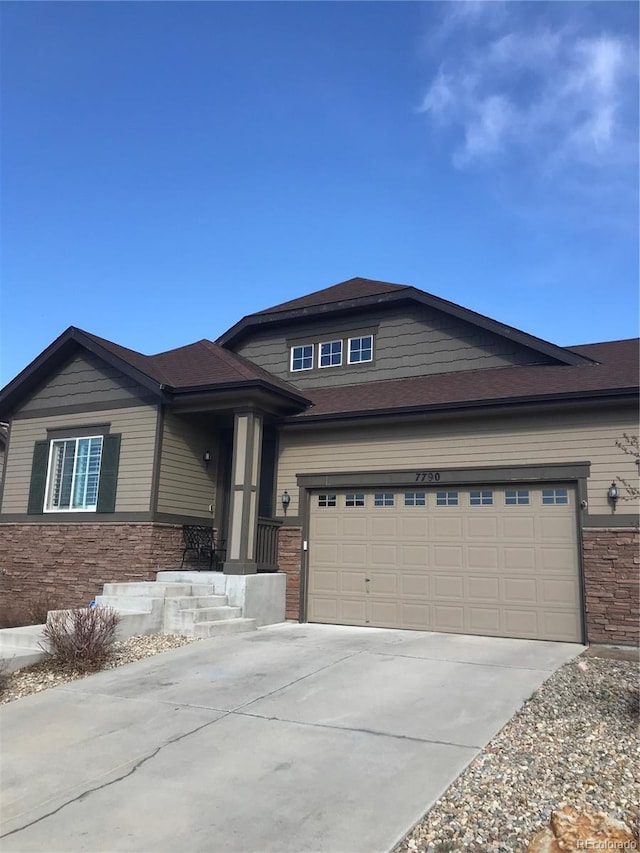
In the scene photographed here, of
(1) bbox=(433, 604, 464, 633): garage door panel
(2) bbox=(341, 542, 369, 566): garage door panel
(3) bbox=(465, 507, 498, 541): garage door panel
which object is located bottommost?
(1) bbox=(433, 604, 464, 633): garage door panel

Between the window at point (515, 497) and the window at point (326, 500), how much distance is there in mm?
3233

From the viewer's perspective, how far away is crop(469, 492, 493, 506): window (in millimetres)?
10633

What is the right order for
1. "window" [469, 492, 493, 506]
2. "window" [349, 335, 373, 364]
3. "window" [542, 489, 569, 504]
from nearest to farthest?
"window" [542, 489, 569, 504], "window" [469, 492, 493, 506], "window" [349, 335, 373, 364]

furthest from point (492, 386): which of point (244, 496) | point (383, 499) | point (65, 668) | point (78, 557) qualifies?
point (78, 557)

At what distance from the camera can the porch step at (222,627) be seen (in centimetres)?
957

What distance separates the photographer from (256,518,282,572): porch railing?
11664mm

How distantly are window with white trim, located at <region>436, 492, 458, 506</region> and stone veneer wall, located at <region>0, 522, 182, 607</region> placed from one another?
16.8 ft

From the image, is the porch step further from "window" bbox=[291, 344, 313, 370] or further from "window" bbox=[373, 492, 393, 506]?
"window" bbox=[291, 344, 313, 370]

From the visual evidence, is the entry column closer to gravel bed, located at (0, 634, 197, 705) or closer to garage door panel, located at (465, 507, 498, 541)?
gravel bed, located at (0, 634, 197, 705)

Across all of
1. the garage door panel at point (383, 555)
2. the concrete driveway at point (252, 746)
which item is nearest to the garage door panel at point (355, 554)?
the garage door panel at point (383, 555)

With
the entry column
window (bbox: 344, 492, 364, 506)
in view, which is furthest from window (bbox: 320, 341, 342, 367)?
window (bbox: 344, 492, 364, 506)

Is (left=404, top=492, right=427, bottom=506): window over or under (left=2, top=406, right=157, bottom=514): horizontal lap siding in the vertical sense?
under

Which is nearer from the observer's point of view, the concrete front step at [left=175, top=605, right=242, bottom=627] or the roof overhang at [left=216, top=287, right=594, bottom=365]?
the concrete front step at [left=175, top=605, right=242, bottom=627]

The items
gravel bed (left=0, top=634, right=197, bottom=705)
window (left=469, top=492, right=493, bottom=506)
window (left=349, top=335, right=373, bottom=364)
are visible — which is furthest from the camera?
window (left=349, top=335, right=373, bottom=364)
